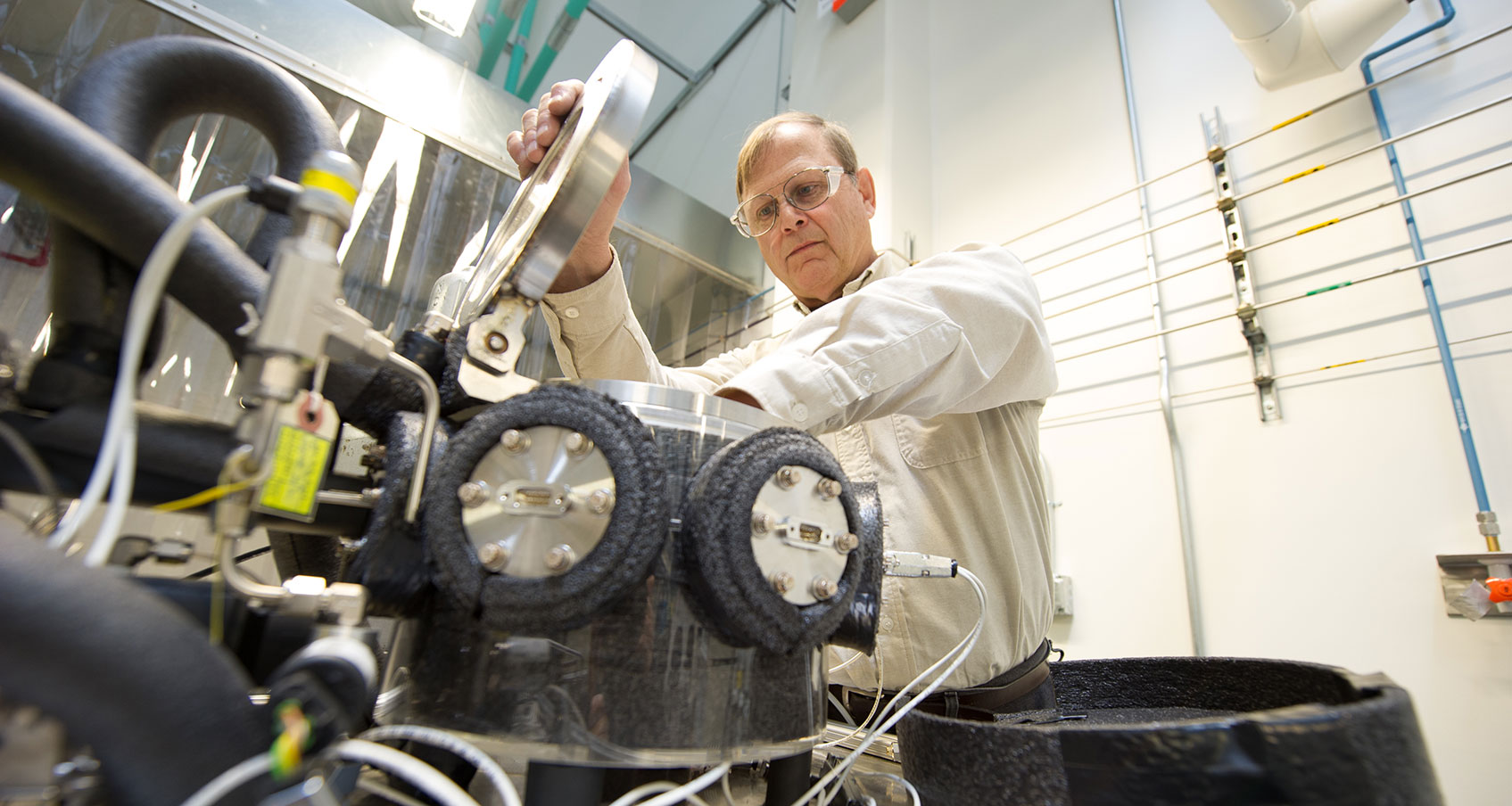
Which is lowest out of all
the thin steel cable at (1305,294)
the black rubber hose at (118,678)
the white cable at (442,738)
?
the white cable at (442,738)

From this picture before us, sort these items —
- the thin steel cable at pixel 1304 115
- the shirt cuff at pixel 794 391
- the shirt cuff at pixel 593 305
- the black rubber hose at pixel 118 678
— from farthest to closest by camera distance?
the thin steel cable at pixel 1304 115 → the shirt cuff at pixel 593 305 → the shirt cuff at pixel 794 391 → the black rubber hose at pixel 118 678

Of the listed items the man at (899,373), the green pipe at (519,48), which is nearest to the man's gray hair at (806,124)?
the man at (899,373)

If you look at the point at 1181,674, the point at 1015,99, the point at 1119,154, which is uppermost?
the point at 1015,99

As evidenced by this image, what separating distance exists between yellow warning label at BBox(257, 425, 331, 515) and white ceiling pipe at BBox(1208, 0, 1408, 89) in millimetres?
1565

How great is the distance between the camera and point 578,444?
0.26 metres

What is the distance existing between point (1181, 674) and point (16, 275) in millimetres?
1660

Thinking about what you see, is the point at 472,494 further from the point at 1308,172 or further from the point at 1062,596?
the point at 1308,172

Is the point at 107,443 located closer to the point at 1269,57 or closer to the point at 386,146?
the point at 386,146

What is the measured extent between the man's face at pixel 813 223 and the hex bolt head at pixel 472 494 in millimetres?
824

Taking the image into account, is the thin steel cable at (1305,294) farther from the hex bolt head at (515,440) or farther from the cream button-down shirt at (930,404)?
the hex bolt head at (515,440)

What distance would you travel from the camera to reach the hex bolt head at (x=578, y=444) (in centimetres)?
26

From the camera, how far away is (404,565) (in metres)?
0.28

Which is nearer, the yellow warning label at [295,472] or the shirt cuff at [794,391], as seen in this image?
the yellow warning label at [295,472]

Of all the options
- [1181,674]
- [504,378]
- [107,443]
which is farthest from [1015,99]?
[107,443]
